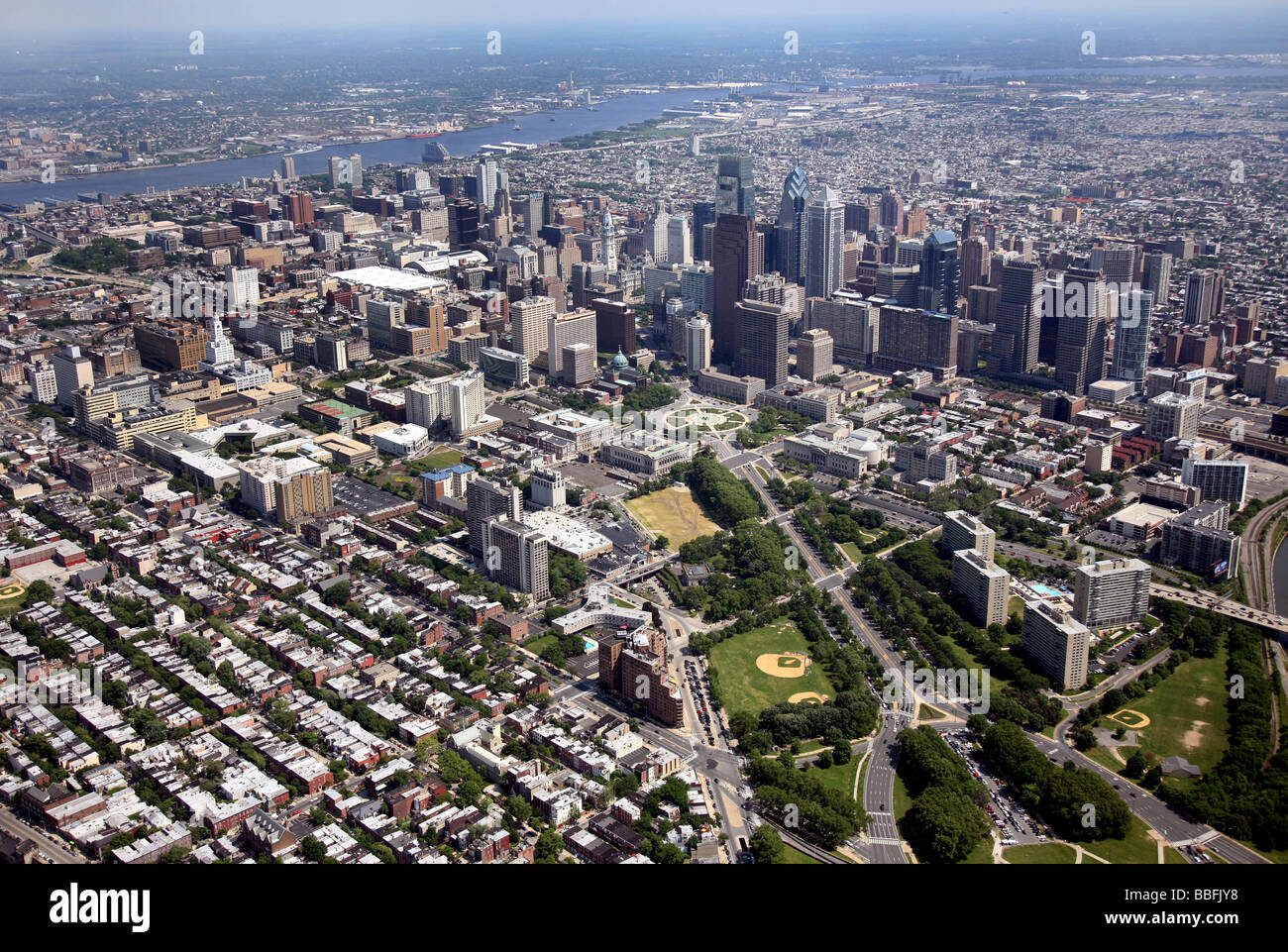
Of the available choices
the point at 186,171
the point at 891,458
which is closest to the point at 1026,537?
the point at 891,458

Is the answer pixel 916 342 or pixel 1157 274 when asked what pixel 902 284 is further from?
pixel 1157 274

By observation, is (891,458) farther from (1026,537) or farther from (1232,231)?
(1232,231)

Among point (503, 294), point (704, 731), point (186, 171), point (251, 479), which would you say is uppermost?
point (186, 171)

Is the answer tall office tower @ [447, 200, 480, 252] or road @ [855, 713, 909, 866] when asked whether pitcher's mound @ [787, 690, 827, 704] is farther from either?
tall office tower @ [447, 200, 480, 252]

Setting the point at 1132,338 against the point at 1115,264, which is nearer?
the point at 1132,338

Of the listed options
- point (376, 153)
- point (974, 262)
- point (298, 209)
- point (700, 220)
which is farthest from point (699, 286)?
point (376, 153)

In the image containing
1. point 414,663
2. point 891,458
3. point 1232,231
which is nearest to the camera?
point 414,663

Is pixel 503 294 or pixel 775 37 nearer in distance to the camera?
pixel 503 294
